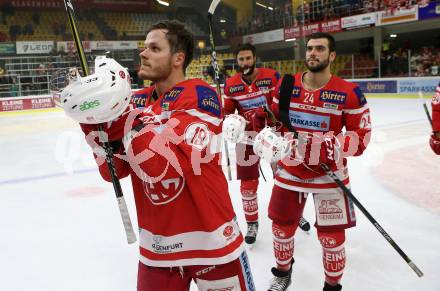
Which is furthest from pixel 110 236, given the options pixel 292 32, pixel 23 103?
pixel 292 32

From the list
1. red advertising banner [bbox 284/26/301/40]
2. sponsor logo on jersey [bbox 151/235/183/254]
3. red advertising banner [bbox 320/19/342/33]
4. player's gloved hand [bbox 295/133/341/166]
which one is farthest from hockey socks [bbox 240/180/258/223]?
red advertising banner [bbox 284/26/301/40]

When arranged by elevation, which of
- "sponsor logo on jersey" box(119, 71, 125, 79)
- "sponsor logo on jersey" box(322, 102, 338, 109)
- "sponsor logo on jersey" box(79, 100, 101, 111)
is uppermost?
"sponsor logo on jersey" box(119, 71, 125, 79)

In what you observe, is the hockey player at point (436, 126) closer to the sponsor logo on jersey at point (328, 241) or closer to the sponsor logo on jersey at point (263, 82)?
the sponsor logo on jersey at point (328, 241)

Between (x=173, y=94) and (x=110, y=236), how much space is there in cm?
255

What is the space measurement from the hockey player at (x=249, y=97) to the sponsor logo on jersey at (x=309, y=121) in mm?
1136

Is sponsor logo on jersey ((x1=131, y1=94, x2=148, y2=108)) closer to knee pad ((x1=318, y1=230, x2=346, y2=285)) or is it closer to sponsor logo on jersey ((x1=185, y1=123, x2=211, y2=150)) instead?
sponsor logo on jersey ((x1=185, y1=123, x2=211, y2=150))

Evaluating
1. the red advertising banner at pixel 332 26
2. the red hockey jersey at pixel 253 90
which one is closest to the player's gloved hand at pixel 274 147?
the red hockey jersey at pixel 253 90

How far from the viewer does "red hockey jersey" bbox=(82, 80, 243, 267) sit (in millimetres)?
1499

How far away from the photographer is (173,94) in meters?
1.61

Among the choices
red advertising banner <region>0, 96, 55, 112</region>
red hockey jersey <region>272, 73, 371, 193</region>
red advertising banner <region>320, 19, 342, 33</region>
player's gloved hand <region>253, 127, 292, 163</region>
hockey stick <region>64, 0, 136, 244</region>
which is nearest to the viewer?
hockey stick <region>64, 0, 136, 244</region>

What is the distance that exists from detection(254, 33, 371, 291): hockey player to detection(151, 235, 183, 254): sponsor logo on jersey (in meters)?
0.92

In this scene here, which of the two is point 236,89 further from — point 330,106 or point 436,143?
point 436,143

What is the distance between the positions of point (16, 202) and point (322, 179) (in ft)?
12.3

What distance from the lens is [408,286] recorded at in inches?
109
